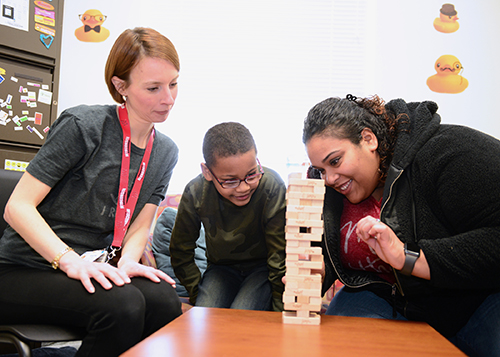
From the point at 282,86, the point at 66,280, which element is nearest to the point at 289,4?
the point at 282,86

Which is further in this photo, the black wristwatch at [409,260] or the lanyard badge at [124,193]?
the lanyard badge at [124,193]

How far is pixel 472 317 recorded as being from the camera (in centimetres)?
136

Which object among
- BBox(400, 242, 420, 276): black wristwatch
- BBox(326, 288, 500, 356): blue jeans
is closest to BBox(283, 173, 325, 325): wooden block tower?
BBox(400, 242, 420, 276): black wristwatch

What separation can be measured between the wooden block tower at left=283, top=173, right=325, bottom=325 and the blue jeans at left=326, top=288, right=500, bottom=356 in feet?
1.40

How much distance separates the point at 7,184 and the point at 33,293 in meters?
0.62

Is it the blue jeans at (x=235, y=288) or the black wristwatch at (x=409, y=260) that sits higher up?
the black wristwatch at (x=409, y=260)

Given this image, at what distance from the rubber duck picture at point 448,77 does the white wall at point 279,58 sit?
51 millimetres

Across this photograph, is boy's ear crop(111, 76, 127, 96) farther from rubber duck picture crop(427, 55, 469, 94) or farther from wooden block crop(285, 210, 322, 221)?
rubber duck picture crop(427, 55, 469, 94)

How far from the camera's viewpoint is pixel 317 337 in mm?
1009

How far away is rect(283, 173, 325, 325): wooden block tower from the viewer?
1152mm

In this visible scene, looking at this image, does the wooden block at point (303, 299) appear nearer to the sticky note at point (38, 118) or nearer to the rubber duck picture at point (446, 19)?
the sticky note at point (38, 118)

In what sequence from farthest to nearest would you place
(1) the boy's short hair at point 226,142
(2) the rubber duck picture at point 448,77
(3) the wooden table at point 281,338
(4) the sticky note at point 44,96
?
(2) the rubber duck picture at point 448,77, (4) the sticky note at point 44,96, (1) the boy's short hair at point 226,142, (3) the wooden table at point 281,338

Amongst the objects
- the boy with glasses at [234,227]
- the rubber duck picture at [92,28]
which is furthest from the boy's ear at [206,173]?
the rubber duck picture at [92,28]

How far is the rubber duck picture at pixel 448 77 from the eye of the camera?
356cm
